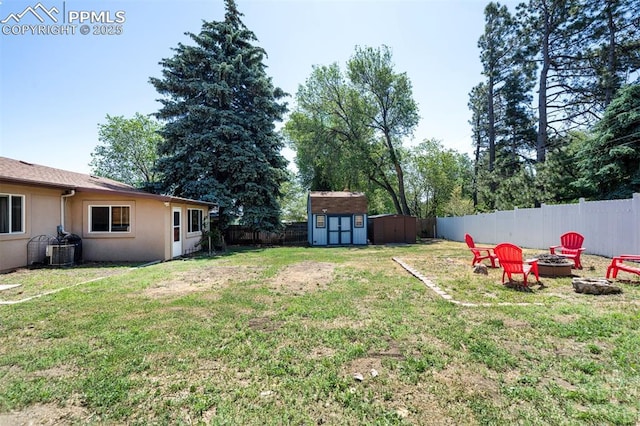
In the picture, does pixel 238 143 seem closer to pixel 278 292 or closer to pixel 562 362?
pixel 278 292

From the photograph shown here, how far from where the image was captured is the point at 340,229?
66.8 ft

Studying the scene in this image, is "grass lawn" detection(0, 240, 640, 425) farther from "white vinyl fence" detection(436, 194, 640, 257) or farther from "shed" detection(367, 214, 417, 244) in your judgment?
"shed" detection(367, 214, 417, 244)

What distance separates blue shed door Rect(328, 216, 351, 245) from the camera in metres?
20.3

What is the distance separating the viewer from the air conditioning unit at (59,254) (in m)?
9.54

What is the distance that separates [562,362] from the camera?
3.09 metres

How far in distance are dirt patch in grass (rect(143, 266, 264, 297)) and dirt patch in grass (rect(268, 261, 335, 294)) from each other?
31.9 inches

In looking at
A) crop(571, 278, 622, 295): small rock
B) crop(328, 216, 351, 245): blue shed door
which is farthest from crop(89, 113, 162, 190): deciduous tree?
crop(571, 278, 622, 295): small rock

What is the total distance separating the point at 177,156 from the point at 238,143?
3.46 meters

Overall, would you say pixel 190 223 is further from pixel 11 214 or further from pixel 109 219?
pixel 11 214

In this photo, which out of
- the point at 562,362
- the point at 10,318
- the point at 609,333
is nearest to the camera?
the point at 562,362

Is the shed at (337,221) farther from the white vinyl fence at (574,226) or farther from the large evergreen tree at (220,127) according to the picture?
the white vinyl fence at (574,226)

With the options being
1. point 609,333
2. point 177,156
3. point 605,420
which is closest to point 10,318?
point 605,420

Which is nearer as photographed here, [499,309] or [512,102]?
[499,309]

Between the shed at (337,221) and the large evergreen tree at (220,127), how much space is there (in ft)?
9.18
